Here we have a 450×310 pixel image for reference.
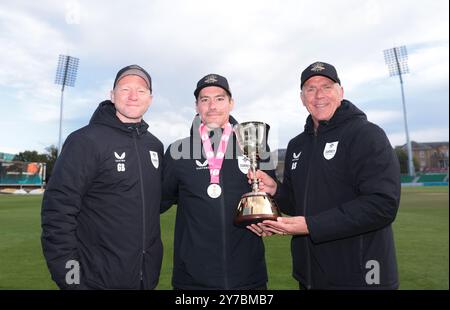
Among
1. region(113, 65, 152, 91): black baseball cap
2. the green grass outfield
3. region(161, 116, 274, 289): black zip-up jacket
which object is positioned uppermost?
region(113, 65, 152, 91): black baseball cap

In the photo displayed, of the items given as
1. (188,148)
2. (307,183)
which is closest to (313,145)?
(307,183)

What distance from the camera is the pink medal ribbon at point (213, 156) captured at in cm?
351

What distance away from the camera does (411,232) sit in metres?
12.4

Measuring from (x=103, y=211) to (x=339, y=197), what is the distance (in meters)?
2.07

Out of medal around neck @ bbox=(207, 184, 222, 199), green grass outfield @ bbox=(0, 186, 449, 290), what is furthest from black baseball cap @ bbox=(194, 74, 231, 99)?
green grass outfield @ bbox=(0, 186, 449, 290)

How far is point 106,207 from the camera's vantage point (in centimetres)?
320

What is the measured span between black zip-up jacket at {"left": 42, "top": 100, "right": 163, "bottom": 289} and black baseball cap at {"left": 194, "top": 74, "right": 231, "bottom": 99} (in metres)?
0.90

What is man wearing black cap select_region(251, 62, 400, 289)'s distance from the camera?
2977 mm

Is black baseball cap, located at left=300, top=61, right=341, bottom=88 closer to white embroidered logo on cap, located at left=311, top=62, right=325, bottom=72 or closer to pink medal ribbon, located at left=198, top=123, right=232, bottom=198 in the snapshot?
white embroidered logo on cap, located at left=311, top=62, right=325, bottom=72

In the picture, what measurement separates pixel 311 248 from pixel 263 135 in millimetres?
1186

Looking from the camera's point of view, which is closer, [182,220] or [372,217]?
[372,217]

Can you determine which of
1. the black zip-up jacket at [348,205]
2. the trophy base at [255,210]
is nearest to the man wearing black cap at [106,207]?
the trophy base at [255,210]

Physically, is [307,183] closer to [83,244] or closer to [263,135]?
[263,135]
